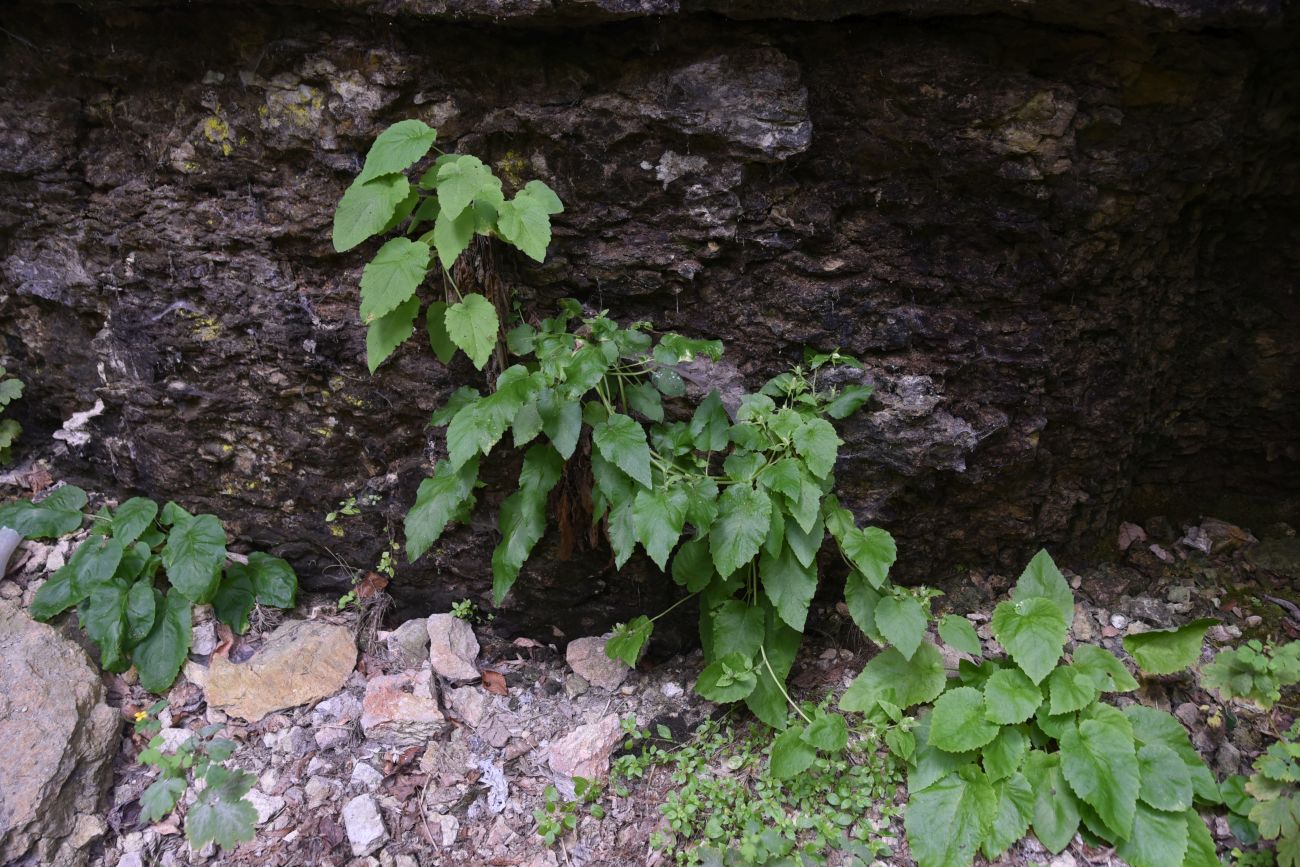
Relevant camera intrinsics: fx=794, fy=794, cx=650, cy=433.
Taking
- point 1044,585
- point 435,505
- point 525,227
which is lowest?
point 1044,585

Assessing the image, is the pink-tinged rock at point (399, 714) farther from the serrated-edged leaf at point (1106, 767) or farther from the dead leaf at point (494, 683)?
the serrated-edged leaf at point (1106, 767)

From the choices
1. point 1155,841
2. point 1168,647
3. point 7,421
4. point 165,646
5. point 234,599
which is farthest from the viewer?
point 7,421

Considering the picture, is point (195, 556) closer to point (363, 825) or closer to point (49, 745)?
point (49, 745)

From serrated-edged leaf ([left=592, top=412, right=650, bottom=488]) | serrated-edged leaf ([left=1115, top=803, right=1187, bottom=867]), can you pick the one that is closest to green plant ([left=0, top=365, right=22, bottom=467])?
serrated-edged leaf ([left=592, top=412, right=650, bottom=488])

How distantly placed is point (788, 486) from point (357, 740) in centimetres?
170

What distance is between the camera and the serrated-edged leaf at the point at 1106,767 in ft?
6.97

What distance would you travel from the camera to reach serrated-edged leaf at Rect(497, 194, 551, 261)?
2240 mm

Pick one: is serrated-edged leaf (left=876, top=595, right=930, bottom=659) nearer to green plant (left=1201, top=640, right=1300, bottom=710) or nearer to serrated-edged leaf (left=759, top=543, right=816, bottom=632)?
serrated-edged leaf (left=759, top=543, right=816, bottom=632)

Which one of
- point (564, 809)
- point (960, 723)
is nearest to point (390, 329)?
point (564, 809)

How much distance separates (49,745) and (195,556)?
0.70 m

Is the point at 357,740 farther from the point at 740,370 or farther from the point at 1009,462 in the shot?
the point at 1009,462

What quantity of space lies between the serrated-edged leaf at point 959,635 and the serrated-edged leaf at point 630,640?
0.95 metres

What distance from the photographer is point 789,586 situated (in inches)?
96.7

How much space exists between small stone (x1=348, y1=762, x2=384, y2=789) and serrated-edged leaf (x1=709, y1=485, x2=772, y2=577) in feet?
4.34
